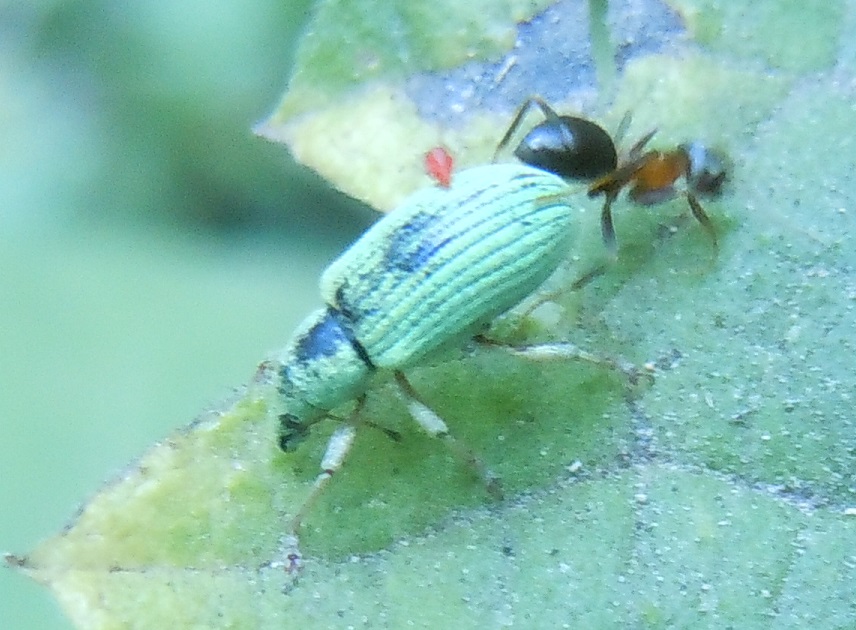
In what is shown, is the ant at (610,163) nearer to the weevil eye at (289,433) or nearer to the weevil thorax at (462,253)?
the weevil thorax at (462,253)

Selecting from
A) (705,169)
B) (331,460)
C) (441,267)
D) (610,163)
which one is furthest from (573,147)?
(331,460)

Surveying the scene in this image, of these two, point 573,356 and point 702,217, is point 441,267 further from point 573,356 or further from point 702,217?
point 702,217

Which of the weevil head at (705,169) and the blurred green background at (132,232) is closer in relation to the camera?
the weevil head at (705,169)

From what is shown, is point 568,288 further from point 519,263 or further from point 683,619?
point 683,619

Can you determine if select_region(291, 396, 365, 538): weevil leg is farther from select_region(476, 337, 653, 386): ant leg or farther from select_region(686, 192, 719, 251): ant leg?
select_region(686, 192, 719, 251): ant leg

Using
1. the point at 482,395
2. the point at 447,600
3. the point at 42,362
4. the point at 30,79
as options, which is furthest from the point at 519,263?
the point at 30,79

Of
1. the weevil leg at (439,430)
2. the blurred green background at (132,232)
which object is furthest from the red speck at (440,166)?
the blurred green background at (132,232)

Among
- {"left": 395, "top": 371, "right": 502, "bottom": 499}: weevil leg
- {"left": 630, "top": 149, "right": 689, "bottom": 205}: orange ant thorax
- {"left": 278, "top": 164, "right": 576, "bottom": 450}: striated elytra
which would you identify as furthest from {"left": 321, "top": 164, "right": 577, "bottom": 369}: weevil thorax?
{"left": 630, "top": 149, "right": 689, "bottom": 205}: orange ant thorax
